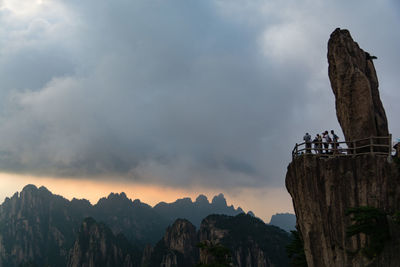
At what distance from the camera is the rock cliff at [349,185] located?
76.5ft

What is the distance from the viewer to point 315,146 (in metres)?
28.4

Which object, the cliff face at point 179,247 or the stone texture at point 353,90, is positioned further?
the cliff face at point 179,247

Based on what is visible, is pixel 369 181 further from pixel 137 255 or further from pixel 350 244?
pixel 137 255

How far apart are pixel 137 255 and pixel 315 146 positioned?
17788cm

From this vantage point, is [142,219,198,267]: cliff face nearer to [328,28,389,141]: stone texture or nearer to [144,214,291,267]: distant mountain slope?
[144,214,291,267]: distant mountain slope

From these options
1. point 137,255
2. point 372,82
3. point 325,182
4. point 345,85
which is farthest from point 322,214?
point 137,255

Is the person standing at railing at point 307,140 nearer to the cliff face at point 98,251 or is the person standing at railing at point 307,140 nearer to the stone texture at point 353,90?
the stone texture at point 353,90

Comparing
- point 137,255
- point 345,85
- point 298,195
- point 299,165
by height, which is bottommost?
point 137,255

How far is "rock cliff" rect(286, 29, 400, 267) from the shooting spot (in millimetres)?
23328

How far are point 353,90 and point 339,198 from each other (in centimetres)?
951

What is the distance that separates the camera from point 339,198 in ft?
84.5

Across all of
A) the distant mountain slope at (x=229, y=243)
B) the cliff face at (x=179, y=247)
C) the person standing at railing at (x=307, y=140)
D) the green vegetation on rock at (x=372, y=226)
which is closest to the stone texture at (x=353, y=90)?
the person standing at railing at (x=307, y=140)

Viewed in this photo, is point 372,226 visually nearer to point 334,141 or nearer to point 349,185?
point 349,185

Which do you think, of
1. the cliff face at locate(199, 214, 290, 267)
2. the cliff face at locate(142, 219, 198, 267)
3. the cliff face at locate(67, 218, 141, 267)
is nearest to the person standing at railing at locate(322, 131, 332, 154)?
the cliff face at locate(199, 214, 290, 267)
